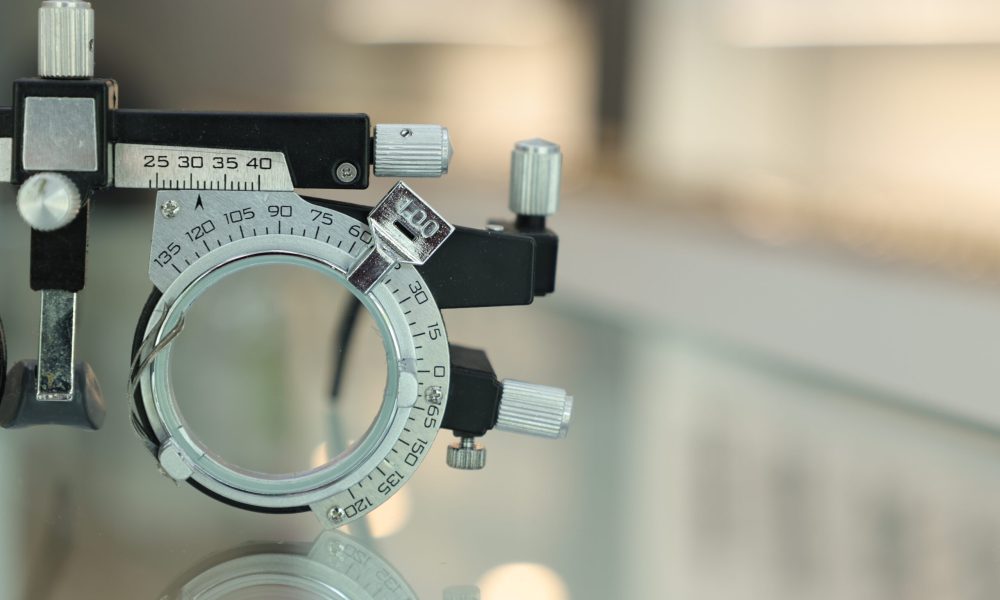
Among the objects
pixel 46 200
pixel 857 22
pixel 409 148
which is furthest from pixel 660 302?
pixel 46 200

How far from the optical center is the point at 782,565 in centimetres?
56

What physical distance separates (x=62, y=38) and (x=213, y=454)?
0.72 feet

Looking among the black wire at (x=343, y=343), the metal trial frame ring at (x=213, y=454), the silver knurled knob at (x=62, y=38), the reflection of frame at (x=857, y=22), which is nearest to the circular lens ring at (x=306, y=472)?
A: the metal trial frame ring at (x=213, y=454)

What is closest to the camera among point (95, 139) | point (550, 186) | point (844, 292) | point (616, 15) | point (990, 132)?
point (95, 139)

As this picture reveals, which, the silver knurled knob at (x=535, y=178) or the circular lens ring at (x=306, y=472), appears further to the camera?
the silver knurled knob at (x=535, y=178)

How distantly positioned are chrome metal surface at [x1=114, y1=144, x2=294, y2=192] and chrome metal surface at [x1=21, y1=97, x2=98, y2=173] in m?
0.02

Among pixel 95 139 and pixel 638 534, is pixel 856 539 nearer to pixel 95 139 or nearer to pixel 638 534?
pixel 638 534

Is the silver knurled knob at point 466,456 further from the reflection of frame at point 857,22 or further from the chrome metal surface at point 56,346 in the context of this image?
the reflection of frame at point 857,22

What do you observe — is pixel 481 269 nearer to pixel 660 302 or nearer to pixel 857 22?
pixel 660 302

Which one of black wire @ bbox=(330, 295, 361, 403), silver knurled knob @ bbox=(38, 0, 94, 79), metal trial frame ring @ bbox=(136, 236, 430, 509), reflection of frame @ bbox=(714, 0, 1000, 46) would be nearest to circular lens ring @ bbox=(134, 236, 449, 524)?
metal trial frame ring @ bbox=(136, 236, 430, 509)

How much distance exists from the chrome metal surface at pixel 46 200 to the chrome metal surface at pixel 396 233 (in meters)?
0.14

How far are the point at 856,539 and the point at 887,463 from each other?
0.46 feet

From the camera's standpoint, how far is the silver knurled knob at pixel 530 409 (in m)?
0.57

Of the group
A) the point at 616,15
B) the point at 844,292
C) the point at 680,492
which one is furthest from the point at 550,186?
the point at 616,15
